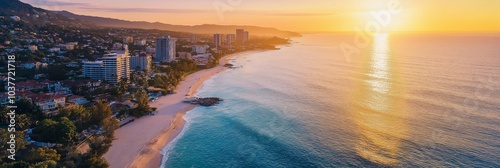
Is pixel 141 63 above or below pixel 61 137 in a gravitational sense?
above

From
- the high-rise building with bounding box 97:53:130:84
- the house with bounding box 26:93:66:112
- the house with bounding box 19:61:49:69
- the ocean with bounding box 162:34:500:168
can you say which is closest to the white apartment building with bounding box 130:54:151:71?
the high-rise building with bounding box 97:53:130:84

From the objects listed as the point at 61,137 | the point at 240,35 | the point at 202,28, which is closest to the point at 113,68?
the point at 61,137

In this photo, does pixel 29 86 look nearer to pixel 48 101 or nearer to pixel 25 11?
pixel 48 101

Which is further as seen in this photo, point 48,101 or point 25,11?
point 25,11

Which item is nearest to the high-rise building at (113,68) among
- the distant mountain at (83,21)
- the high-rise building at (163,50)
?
the high-rise building at (163,50)

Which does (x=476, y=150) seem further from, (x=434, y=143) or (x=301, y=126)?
(x=301, y=126)

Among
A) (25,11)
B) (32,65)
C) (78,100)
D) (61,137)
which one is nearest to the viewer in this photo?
(61,137)
